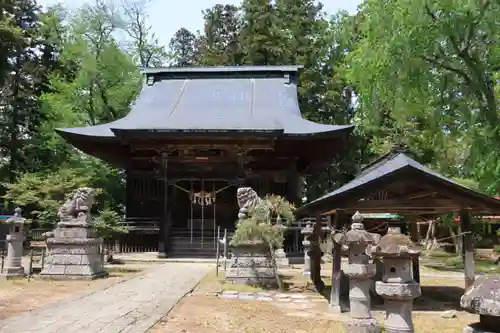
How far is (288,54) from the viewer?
35500 millimetres

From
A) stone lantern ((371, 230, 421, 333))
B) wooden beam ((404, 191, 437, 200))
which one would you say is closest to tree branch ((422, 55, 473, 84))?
wooden beam ((404, 191, 437, 200))

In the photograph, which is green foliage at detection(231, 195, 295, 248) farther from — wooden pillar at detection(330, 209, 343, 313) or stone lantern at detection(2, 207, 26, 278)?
stone lantern at detection(2, 207, 26, 278)

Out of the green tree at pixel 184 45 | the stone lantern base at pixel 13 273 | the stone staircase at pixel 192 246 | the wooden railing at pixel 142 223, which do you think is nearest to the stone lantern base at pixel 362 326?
the stone lantern base at pixel 13 273

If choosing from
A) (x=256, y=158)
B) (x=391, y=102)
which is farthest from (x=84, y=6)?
(x=391, y=102)

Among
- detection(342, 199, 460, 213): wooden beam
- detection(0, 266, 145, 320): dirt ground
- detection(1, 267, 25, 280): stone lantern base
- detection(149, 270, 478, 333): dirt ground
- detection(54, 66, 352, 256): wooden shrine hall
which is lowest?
detection(149, 270, 478, 333): dirt ground

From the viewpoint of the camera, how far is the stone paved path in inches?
257

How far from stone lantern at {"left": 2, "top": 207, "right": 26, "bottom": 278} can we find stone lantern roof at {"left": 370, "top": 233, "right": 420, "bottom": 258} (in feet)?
33.4

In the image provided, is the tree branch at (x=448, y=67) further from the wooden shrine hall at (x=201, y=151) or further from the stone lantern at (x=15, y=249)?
the stone lantern at (x=15, y=249)

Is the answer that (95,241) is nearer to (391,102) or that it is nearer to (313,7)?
(391,102)

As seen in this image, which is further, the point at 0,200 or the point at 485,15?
the point at 0,200

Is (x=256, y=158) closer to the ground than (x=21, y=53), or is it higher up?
closer to the ground

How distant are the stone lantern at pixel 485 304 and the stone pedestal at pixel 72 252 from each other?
1049 centimetres

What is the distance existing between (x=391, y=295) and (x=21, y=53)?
101ft

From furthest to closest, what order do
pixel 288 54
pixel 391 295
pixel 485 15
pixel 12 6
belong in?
pixel 288 54 → pixel 12 6 → pixel 485 15 → pixel 391 295
